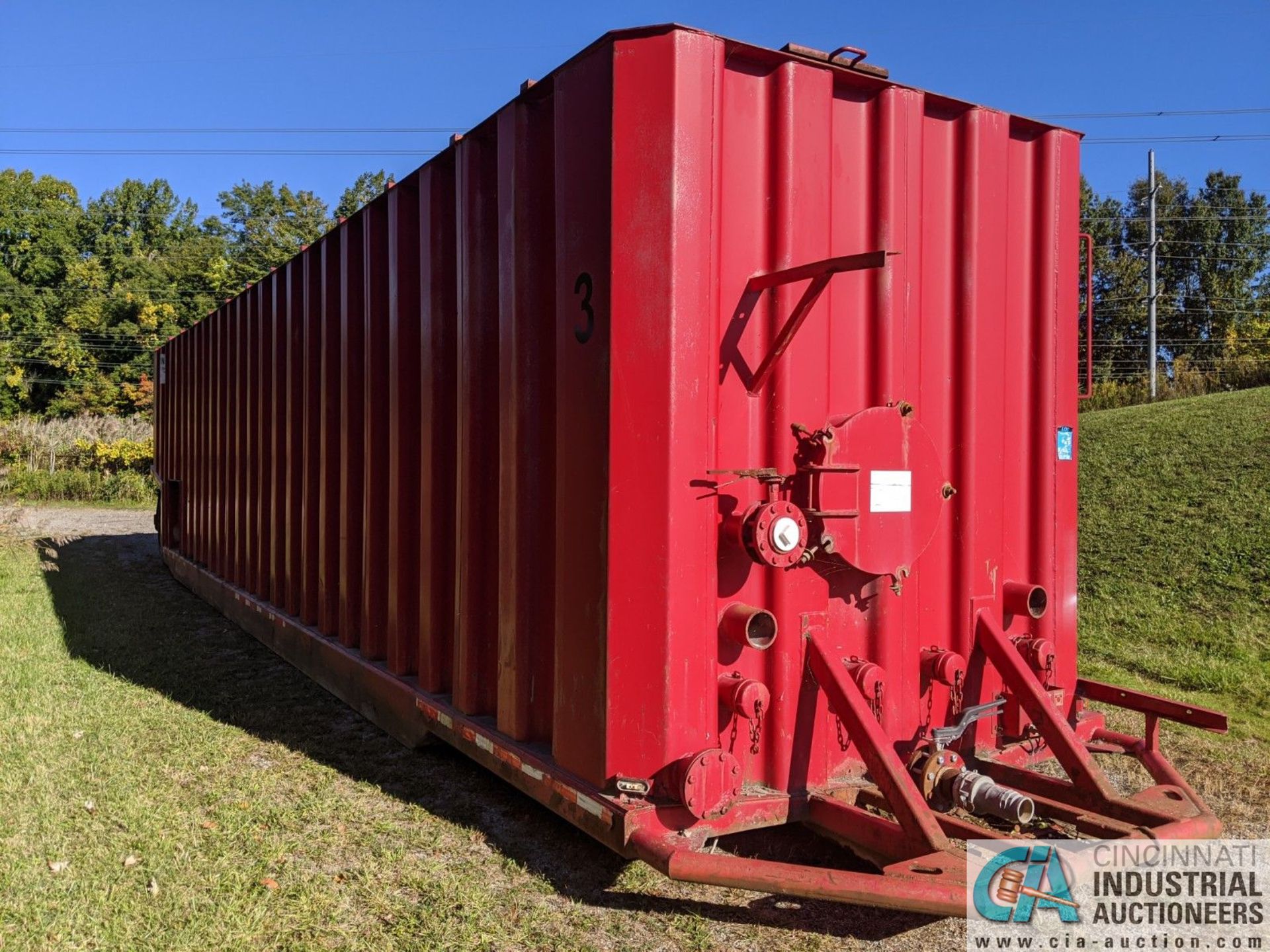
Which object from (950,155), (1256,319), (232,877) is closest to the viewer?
(232,877)

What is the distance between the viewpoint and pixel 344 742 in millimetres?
6098

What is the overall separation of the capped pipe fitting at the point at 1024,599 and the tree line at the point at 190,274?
4185 centimetres

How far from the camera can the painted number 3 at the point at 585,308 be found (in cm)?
386

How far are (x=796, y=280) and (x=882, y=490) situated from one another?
3.05 feet

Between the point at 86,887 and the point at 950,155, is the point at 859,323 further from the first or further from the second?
the point at 86,887

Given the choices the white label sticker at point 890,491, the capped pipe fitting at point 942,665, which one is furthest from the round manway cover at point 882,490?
the capped pipe fitting at point 942,665

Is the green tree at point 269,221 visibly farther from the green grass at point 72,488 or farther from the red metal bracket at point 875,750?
the red metal bracket at point 875,750

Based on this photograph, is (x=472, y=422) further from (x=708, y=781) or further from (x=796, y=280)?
(x=708, y=781)

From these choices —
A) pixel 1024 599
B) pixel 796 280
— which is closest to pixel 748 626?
pixel 796 280

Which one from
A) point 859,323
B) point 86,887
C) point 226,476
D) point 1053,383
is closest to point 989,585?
point 1053,383

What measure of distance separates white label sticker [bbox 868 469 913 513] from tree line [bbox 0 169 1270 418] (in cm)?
4212

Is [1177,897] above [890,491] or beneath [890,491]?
beneath

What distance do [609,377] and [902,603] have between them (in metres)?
1.66

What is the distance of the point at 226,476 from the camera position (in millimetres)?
10047
